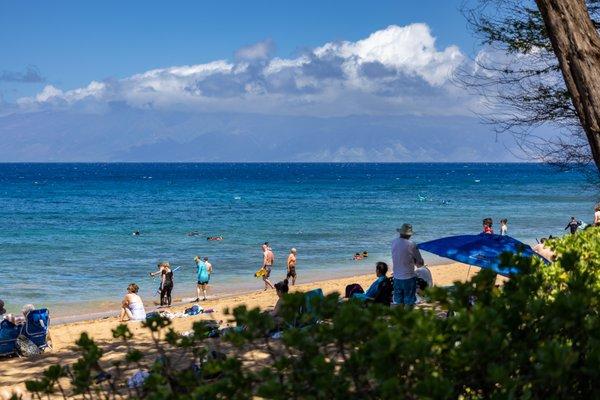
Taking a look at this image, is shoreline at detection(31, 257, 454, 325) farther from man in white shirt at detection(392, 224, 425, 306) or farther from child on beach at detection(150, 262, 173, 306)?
man in white shirt at detection(392, 224, 425, 306)

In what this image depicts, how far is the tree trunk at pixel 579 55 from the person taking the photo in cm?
530

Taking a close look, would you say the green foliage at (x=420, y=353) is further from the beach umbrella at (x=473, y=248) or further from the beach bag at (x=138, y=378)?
the beach umbrella at (x=473, y=248)

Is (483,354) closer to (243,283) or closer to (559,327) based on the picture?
(559,327)

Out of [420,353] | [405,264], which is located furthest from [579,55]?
[405,264]

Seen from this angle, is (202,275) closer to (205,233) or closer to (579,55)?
(579,55)

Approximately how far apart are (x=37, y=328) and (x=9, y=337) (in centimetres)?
49

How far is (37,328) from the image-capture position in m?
13.2

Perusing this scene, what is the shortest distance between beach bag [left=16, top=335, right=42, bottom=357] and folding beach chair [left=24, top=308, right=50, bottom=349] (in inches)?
4.0

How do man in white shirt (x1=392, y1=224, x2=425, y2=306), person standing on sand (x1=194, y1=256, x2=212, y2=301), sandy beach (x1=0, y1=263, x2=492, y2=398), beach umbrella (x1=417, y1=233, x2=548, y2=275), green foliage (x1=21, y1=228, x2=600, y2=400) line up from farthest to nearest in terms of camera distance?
person standing on sand (x1=194, y1=256, x2=212, y2=301) → beach umbrella (x1=417, y1=233, x2=548, y2=275) → man in white shirt (x1=392, y1=224, x2=425, y2=306) → sandy beach (x1=0, y1=263, x2=492, y2=398) → green foliage (x1=21, y1=228, x2=600, y2=400)

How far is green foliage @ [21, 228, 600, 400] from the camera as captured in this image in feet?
9.46

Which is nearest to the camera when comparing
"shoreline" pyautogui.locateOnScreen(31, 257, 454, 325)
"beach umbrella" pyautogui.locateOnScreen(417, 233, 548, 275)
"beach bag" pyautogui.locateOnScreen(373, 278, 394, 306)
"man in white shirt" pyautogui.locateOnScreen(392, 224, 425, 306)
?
"man in white shirt" pyautogui.locateOnScreen(392, 224, 425, 306)

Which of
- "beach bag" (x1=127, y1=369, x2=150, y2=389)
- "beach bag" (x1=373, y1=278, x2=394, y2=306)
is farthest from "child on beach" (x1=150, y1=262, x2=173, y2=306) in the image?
"beach bag" (x1=127, y1=369, x2=150, y2=389)

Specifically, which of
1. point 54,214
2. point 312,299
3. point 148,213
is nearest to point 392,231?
point 148,213

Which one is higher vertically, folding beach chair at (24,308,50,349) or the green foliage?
the green foliage
